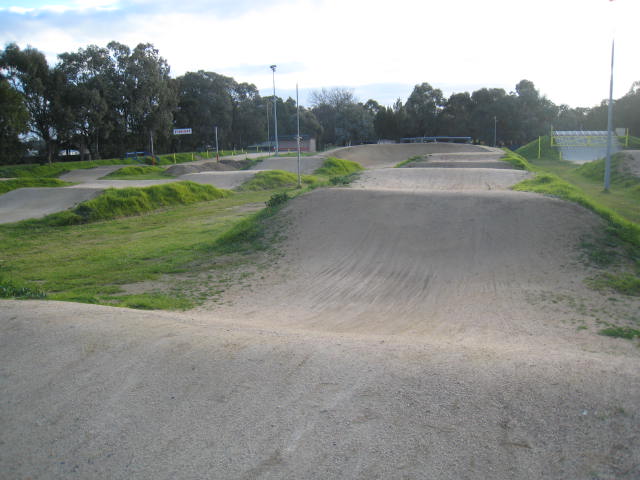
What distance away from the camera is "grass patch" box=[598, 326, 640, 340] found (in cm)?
629

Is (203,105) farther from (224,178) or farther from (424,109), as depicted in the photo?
(224,178)

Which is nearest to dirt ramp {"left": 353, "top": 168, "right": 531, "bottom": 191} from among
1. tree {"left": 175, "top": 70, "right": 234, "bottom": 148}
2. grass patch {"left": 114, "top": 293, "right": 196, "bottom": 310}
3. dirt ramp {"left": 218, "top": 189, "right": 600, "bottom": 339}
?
dirt ramp {"left": 218, "top": 189, "right": 600, "bottom": 339}

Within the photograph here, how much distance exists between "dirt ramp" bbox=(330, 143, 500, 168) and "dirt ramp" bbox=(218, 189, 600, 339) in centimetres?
3469

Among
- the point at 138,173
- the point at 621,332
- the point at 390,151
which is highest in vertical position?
the point at 390,151

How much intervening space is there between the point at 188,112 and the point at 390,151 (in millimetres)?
28247

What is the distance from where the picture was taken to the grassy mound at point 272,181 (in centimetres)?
3081

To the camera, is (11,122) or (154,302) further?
(11,122)

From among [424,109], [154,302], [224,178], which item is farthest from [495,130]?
[154,302]

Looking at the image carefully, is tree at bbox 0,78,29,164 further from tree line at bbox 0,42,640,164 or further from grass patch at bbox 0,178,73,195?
grass patch at bbox 0,178,73,195

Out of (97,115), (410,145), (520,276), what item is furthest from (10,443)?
(410,145)

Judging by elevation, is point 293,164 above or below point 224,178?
above

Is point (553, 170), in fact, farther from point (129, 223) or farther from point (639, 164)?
point (129, 223)

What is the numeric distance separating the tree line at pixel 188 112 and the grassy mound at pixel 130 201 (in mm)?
20303

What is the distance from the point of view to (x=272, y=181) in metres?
32.2
